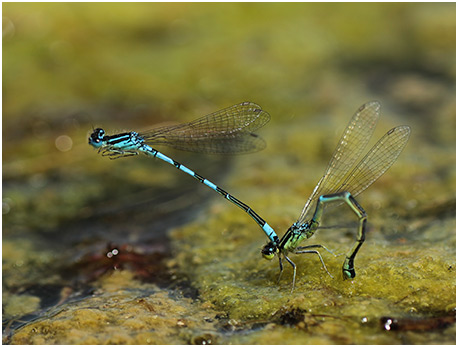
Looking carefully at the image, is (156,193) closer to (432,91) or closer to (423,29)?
(432,91)

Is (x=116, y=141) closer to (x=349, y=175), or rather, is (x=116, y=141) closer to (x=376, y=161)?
(x=349, y=175)

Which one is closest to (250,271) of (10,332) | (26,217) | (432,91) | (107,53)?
(10,332)

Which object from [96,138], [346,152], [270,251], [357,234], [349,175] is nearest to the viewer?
[357,234]

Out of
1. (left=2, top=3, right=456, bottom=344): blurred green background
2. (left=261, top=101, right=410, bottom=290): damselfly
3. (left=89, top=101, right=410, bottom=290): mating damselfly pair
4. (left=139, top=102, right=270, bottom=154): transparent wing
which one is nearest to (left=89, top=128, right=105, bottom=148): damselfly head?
(left=89, top=101, right=410, bottom=290): mating damselfly pair

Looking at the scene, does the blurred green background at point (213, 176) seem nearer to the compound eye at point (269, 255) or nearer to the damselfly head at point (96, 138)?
the compound eye at point (269, 255)

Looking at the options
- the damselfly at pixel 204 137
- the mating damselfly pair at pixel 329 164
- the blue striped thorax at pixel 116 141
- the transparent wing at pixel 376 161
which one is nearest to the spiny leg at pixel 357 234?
the mating damselfly pair at pixel 329 164

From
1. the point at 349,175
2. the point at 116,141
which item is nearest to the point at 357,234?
the point at 349,175
